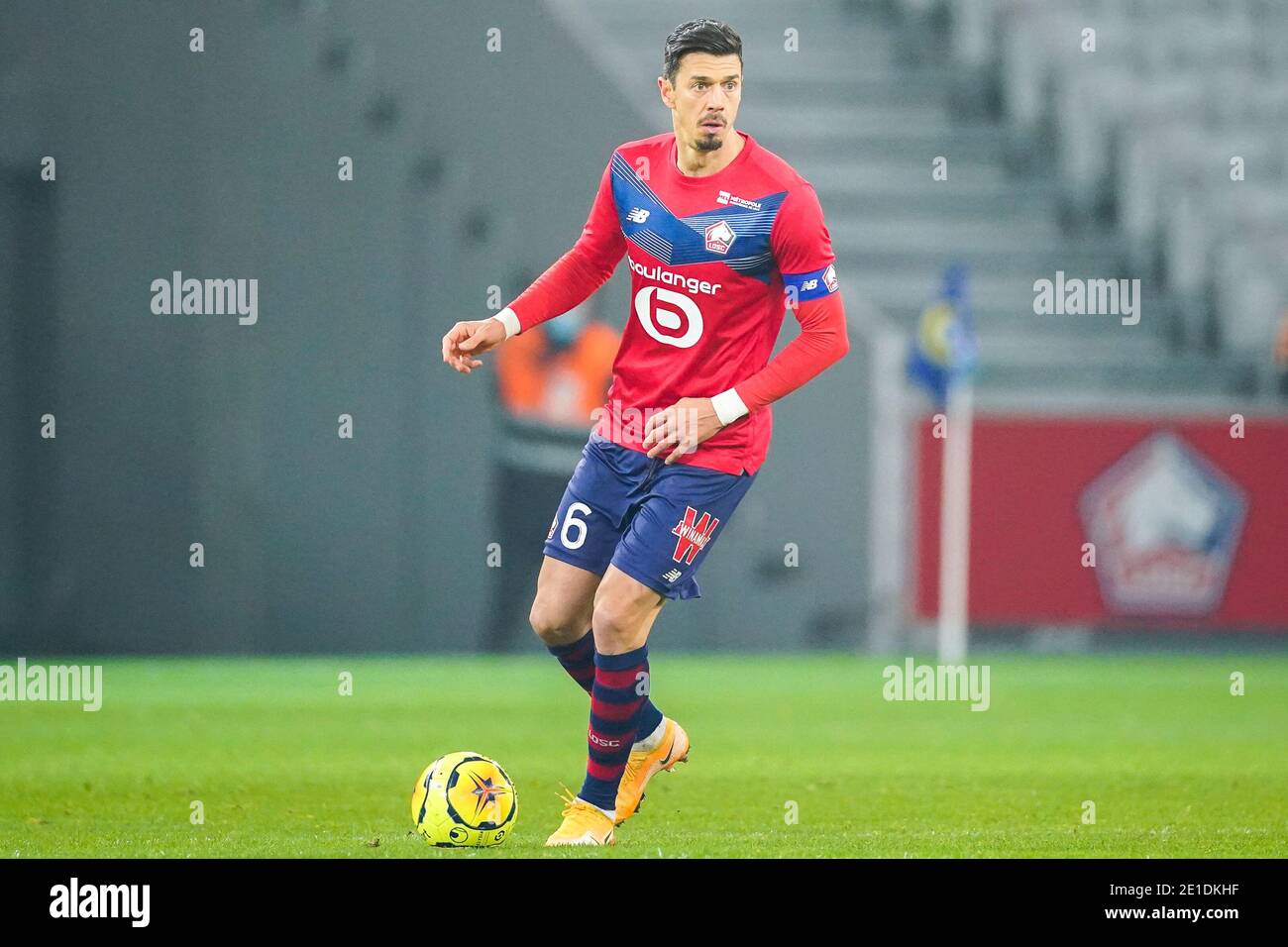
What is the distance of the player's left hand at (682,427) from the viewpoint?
5668mm

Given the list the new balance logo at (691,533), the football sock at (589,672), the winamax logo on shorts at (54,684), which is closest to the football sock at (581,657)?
the football sock at (589,672)

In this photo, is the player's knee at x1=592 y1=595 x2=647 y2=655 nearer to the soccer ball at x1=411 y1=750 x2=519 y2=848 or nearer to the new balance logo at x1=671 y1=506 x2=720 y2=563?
the new balance logo at x1=671 y1=506 x2=720 y2=563

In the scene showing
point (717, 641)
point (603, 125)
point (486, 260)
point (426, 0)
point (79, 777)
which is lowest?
point (717, 641)

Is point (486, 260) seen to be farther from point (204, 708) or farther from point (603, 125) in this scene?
point (204, 708)

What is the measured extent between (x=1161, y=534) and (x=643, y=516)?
31.1 feet

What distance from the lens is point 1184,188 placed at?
1817cm

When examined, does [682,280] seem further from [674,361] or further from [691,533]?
[691,533]

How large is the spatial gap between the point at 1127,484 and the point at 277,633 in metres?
6.30

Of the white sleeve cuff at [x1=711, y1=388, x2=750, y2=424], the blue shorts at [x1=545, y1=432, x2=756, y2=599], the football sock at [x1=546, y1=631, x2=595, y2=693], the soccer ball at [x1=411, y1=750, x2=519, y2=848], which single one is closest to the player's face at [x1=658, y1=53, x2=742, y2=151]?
the white sleeve cuff at [x1=711, y1=388, x2=750, y2=424]

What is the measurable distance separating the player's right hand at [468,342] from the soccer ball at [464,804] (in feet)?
3.91

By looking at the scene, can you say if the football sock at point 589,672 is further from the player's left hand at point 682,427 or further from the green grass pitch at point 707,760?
the player's left hand at point 682,427

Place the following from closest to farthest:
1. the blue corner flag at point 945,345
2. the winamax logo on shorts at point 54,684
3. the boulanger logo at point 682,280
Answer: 1. the boulanger logo at point 682,280
2. the winamax logo on shorts at point 54,684
3. the blue corner flag at point 945,345

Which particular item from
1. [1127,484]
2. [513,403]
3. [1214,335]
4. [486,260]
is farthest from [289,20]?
[1214,335]

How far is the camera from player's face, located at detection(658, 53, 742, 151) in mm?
5719
